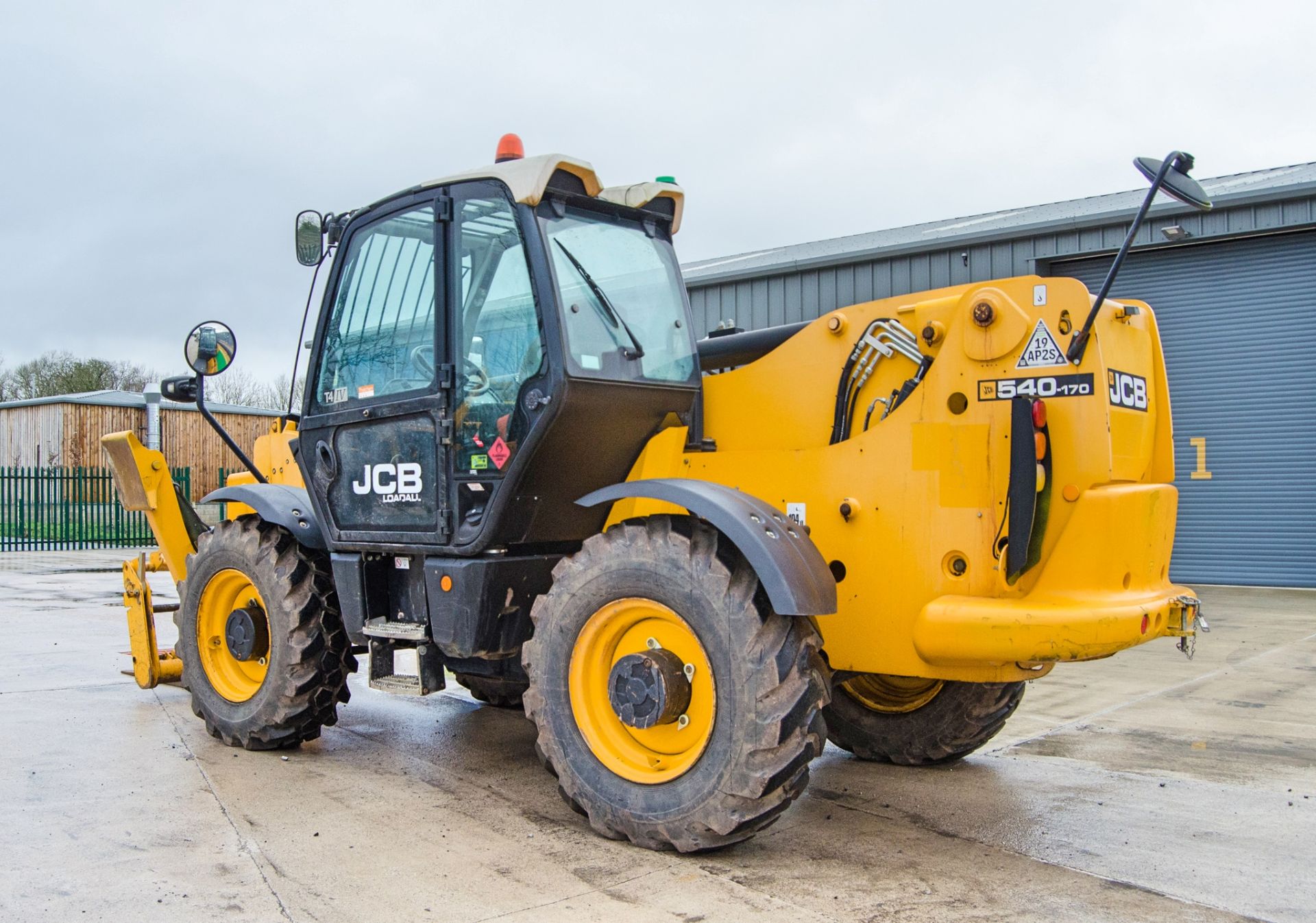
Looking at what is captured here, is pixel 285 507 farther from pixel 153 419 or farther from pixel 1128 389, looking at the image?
pixel 153 419

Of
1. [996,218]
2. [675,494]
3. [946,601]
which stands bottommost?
[946,601]

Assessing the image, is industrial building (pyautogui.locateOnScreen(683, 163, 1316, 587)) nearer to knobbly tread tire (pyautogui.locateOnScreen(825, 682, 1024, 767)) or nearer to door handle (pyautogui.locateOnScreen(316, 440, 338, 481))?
knobbly tread tire (pyautogui.locateOnScreen(825, 682, 1024, 767))

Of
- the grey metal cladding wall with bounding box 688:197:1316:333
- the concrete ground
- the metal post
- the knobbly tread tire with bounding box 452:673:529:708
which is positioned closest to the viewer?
the concrete ground

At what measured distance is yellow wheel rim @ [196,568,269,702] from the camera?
579 centimetres

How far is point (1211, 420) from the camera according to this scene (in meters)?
14.0

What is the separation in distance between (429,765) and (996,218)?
13188 millimetres

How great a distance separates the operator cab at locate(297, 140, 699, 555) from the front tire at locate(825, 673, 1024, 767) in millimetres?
1553

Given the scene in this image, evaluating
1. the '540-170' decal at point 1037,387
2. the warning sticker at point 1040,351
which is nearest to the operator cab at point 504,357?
the '540-170' decal at point 1037,387

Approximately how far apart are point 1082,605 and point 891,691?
1664mm

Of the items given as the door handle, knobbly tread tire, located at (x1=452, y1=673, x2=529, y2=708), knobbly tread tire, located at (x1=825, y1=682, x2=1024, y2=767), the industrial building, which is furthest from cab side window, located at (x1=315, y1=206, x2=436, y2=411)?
the industrial building

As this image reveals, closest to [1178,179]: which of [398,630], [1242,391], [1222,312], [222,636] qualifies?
[398,630]

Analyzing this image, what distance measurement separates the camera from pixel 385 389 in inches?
201

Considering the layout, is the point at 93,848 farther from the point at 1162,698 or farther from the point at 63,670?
the point at 1162,698

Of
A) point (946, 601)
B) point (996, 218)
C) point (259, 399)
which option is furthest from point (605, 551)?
point (259, 399)
